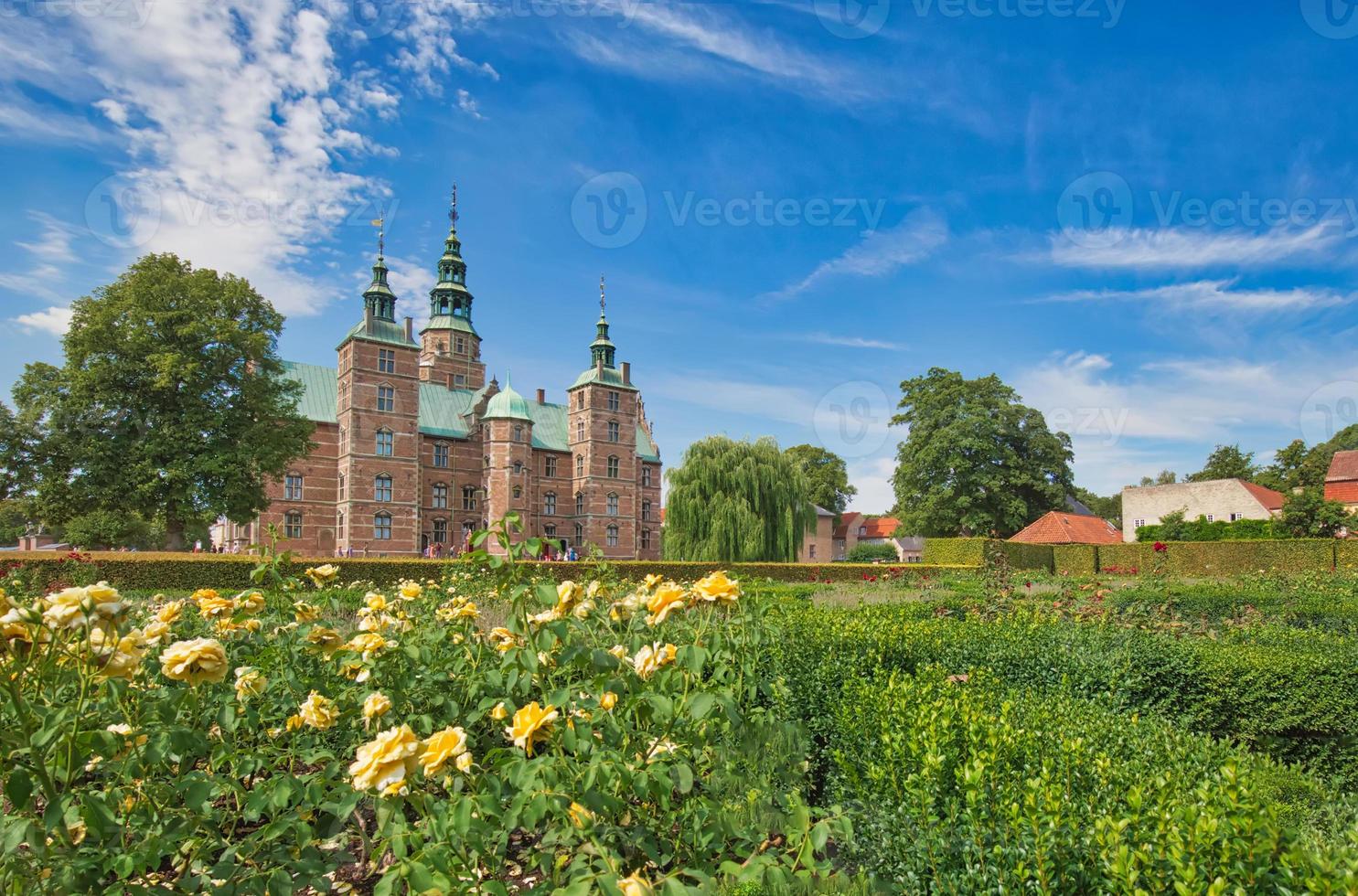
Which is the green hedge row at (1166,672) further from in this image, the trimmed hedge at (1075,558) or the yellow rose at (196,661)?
the trimmed hedge at (1075,558)

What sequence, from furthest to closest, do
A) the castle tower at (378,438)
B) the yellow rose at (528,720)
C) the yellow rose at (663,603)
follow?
1. the castle tower at (378,438)
2. the yellow rose at (663,603)
3. the yellow rose at (528,720)

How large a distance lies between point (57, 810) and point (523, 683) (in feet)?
4.48

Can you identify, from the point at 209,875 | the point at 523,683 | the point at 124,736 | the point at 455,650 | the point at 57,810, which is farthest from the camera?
the point at 455,650

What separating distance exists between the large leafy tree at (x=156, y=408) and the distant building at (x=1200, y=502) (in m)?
47.4

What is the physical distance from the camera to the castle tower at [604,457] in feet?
151

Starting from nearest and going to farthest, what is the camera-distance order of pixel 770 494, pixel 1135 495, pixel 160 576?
pixel 160 576 → pixel 770 494 → pixel 1135 495

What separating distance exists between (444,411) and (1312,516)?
143 ft

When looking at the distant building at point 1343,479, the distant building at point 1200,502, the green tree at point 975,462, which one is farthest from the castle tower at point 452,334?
the distant building at point 1343,479

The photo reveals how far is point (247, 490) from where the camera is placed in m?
24.8

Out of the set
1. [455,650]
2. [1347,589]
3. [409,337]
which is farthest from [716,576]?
[409,337]

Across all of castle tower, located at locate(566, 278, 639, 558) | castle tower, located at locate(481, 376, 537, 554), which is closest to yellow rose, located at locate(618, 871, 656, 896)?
castle tower, located at locate(481, 376, 537, 554)

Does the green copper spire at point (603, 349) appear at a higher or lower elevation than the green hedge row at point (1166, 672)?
higher

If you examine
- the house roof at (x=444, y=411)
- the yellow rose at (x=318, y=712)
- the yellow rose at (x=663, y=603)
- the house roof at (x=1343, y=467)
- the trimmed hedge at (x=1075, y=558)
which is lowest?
the trimmed hedge at (x=1075, y=558)

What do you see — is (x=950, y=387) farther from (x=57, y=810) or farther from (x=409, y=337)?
(x=57, y=810)
